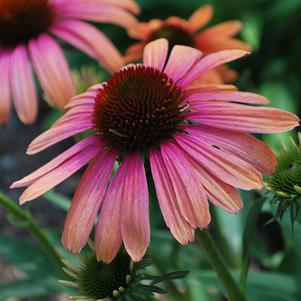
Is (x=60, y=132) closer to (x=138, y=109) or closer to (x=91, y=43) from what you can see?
(x=138, y=109)

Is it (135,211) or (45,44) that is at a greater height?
(45,44)

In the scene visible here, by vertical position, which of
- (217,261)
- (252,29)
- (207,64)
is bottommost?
(217,261)

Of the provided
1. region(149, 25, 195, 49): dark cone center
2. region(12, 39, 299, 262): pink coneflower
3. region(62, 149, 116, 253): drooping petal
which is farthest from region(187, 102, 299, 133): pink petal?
region(149, 25, 195, 49): dark cone center

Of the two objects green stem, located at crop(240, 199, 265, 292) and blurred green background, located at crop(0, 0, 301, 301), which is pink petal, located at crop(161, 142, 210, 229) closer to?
green stem, located at crop(240, 199, 265, 292)

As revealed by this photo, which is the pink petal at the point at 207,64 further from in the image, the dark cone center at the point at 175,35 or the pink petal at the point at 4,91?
the dark cone center at the point at 175,35


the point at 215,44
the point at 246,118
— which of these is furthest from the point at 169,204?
the point at 215,44
